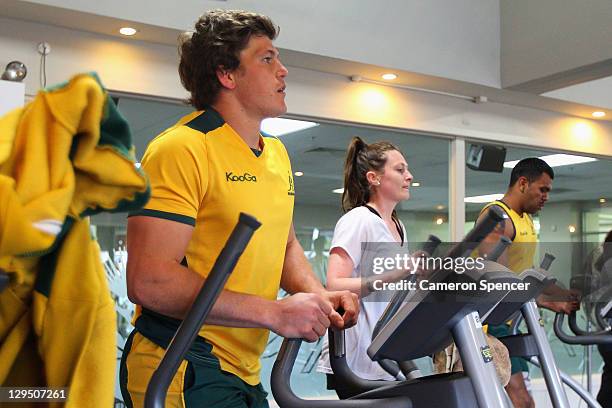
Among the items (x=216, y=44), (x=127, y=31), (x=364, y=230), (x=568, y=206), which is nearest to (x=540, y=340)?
(x=364, y=230)

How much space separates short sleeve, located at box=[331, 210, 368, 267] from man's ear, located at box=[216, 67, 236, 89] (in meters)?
1.25

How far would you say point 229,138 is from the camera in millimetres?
1735

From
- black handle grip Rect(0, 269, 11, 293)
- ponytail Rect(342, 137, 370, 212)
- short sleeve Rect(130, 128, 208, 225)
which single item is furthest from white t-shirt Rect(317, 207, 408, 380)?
black handle grip Rect(0, 269, 11, 293)

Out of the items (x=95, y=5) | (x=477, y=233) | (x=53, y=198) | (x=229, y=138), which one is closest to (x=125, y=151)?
(x=53, y=198)

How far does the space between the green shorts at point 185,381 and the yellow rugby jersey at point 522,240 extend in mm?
838

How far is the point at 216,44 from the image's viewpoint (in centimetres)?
186

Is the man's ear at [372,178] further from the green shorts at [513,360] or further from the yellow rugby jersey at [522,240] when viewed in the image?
the green shorts at [513,360]

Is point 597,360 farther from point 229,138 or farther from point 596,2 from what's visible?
point 229,138

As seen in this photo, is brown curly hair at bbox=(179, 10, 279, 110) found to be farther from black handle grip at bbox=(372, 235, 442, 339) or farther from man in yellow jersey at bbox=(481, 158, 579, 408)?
man in yellow jersey at bbox=(481, 158, 579, 408)

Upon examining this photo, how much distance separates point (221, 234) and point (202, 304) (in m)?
0.55

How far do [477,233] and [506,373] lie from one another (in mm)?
872

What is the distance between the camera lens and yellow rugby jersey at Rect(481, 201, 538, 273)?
88.7 inches

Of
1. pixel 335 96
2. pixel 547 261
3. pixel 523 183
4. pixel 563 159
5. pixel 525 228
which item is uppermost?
pixel 335 96

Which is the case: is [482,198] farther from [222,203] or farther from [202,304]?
[202,304]
